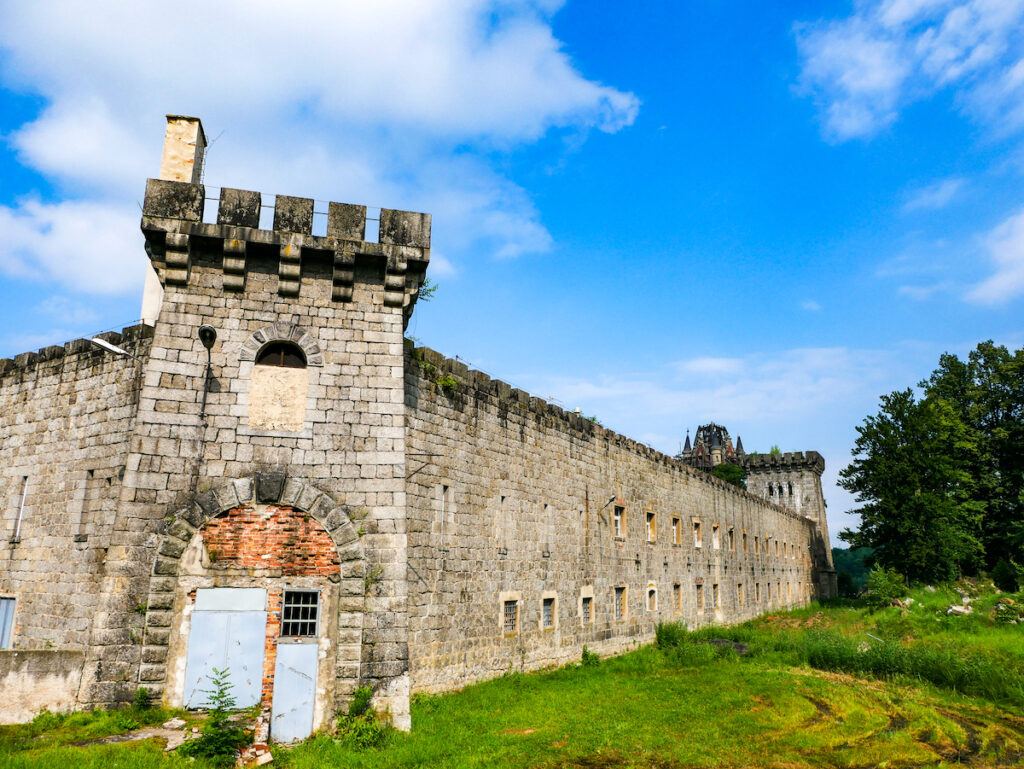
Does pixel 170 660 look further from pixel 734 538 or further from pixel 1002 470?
pixel 1002 470

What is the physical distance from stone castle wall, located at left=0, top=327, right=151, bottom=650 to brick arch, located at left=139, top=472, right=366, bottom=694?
2255 mm

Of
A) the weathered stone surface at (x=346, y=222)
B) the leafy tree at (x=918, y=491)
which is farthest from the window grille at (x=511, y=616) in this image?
the leafy tree at (x=918, y=491)

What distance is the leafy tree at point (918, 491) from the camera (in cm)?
3331

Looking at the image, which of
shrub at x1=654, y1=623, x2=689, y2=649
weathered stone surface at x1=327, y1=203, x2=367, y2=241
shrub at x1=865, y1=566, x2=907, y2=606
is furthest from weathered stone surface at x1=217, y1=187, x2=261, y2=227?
shrub at x1=865, y1=566, x2=907, y2=606

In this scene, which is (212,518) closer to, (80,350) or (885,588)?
(80,350)

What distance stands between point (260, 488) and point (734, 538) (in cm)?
2622

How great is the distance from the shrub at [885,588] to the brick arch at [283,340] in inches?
1227

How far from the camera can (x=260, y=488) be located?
9914 mm

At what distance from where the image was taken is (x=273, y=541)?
32.3 feet

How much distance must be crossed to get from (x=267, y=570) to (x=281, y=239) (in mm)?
5215

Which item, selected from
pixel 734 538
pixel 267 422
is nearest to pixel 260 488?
pixel 267 422

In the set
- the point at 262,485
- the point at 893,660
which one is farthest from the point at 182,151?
the point at 893,660

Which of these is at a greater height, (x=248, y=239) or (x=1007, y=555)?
(x=248, y=239)

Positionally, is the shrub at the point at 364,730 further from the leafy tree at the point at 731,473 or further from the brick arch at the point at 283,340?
the leafy tree at the point at 731,473
